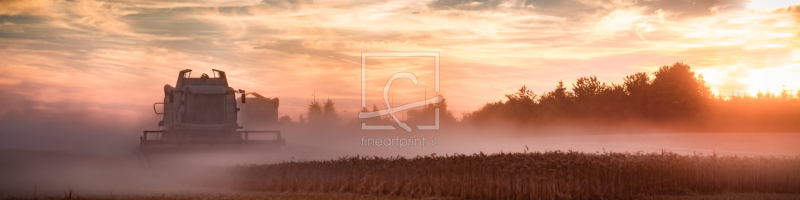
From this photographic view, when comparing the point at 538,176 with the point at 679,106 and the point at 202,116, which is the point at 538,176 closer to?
the point at 202,116

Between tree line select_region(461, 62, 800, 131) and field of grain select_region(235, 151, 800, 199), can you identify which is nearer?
field of grain select_region(235, 151, 800, 199)

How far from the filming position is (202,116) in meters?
33.6

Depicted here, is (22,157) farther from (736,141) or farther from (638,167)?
(736,141)

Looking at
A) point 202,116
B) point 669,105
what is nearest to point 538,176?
point 202,116

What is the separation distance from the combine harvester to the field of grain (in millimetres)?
10869

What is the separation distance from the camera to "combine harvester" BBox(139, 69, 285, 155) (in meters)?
33.0

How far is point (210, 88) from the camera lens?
1325 inches

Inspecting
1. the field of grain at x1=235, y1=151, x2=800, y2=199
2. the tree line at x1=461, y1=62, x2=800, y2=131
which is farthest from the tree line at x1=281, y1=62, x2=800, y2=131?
the field of grain at x1=235, y1=151, x2=800, y2=199

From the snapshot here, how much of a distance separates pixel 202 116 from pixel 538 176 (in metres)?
21.9

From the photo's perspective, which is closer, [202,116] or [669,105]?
[202,116]

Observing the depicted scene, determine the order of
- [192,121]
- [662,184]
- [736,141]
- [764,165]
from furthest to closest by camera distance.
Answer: [736,141], [192,121], [764,165], [662,184]

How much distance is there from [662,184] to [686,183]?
1.15m

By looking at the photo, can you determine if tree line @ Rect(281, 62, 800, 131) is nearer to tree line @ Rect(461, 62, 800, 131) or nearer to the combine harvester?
tree line @ Rect(461, 62, 800, 131)

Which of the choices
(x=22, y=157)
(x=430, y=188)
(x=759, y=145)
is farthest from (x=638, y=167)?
(x=22, y=157)
